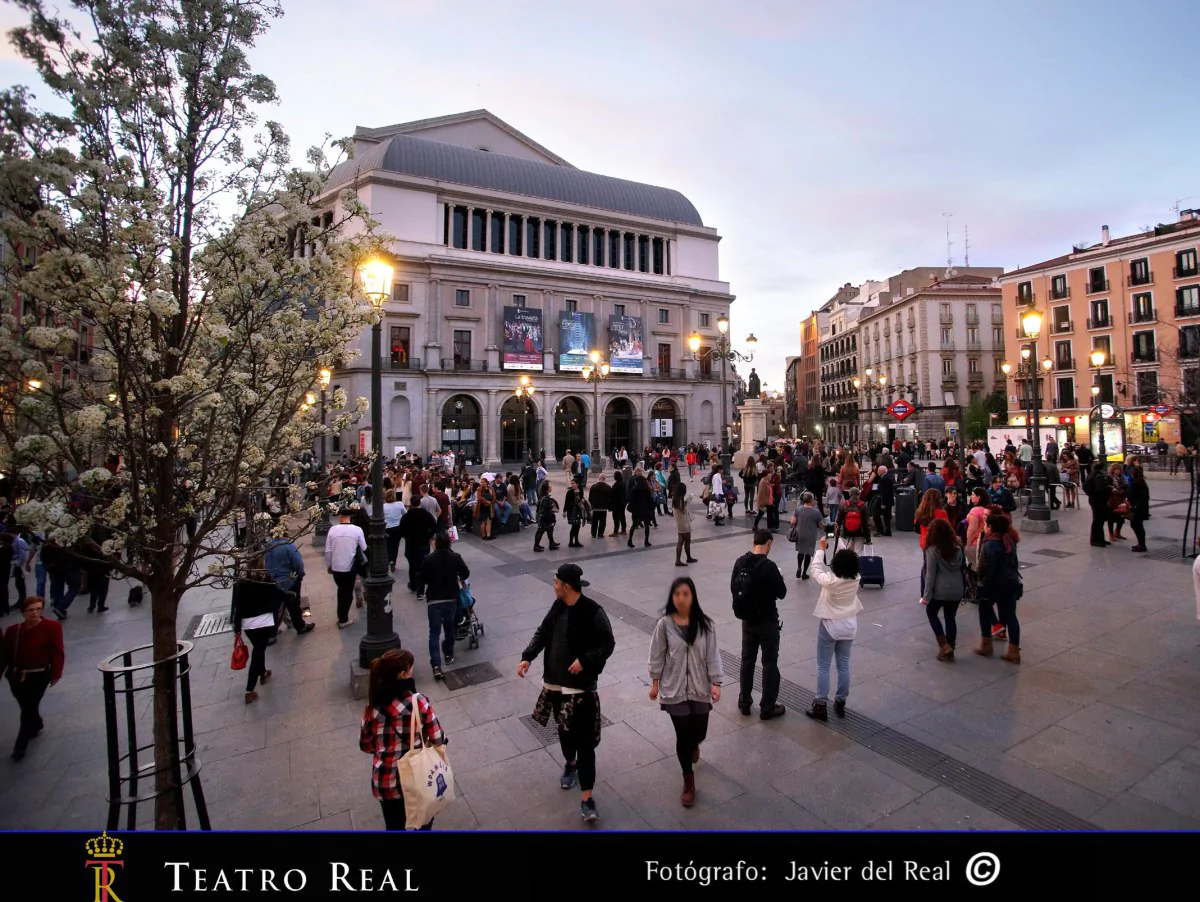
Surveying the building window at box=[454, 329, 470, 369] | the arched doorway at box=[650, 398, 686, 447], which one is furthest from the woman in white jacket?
the arched doorway at box=[650, 398, 686, 447]

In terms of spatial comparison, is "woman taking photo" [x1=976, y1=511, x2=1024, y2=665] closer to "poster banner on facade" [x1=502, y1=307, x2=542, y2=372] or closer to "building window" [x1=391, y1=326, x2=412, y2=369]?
"poster banner on facade" [x1=502, y1=307, x2=542, y2=372]

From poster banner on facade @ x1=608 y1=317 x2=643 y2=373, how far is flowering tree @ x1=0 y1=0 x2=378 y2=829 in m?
44.8

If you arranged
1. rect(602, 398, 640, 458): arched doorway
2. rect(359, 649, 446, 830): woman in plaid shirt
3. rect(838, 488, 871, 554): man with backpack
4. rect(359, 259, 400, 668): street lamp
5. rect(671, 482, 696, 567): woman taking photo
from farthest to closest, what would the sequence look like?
rect(602, 398, 640, 458): arched doorway
rect(671, 482, 696, 567): woman taking photo
rect(838, 488, 871, 554): man with backpack
rect(359, 259, 400, 668): street lamp
rect(359, 649, 446, 830): woman in plaid shirt

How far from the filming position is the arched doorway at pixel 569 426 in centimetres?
4662

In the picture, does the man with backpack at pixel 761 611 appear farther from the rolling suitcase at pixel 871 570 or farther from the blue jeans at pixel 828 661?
the rolling suitcase at pixel 871 570

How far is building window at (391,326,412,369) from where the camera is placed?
135ft

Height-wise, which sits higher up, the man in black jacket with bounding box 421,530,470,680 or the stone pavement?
the man in black jacket with bounding box 421,530,470,680

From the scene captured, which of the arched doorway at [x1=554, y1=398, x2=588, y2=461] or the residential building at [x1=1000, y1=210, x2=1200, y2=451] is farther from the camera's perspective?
the arched doorway at [x1=554, y1=398, x2=588, y2=461]

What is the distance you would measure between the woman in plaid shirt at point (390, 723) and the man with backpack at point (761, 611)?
2865mm
